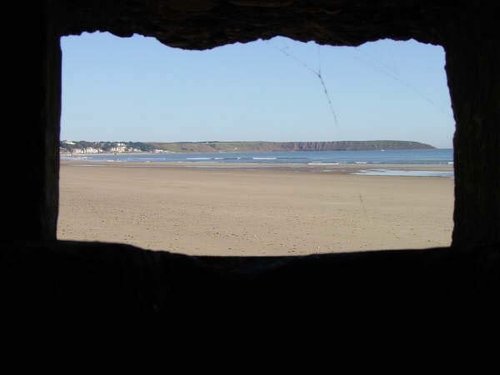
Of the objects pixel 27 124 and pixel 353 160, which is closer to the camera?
pixel 27 124

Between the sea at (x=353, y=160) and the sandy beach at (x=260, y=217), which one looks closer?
the sandy beach at (x=260, y=217)

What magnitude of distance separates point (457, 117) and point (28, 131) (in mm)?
1822

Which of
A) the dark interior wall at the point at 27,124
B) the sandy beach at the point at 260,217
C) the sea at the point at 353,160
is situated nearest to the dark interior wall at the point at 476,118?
the dark interior wall at the point at 27,124

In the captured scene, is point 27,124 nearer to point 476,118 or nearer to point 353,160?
point 476,118

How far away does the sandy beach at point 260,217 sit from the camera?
9.13m

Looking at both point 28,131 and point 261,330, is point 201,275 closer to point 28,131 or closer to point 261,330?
point 261,330

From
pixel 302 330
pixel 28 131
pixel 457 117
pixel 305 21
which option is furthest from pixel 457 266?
pixel 28 131

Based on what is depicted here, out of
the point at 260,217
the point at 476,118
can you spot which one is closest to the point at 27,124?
the point at 476,118

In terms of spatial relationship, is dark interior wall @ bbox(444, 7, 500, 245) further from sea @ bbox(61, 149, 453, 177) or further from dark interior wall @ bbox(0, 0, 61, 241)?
sea @ bbox(61, 149, 453, 177)

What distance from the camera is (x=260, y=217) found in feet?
39.5

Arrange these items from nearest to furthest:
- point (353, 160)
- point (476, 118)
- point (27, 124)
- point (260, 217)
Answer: point (27, 124) → point (476, 118) → point (260, 217) → point (353, 160)

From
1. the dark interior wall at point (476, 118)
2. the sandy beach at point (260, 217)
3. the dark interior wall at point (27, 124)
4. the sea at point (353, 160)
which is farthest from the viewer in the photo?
the sea at point (353, 160)

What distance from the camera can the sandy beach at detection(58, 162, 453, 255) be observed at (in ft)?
30.0

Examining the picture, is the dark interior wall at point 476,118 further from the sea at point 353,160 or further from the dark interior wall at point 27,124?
the sea at point 353,160
